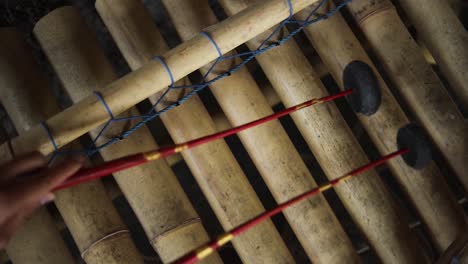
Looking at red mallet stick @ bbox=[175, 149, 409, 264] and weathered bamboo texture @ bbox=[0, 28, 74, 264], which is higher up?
weathered bamboo texture @ bbox=[0, 28, 74, 264]

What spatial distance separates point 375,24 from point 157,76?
1051mm

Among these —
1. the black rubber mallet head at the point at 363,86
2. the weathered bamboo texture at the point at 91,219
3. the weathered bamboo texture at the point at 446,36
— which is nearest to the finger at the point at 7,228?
the weathered bamboo texture at the point at 91,219

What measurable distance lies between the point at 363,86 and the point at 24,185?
4.49 feet

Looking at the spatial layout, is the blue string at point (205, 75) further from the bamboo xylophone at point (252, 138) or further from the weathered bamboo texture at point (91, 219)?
the weathered bamboo texture at point (91, 219)

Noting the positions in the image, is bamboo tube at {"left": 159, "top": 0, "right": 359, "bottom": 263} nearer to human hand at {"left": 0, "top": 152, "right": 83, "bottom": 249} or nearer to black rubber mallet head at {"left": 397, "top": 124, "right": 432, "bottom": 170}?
black rubber mallet head at {"left": 397, "top": 124, "right": 432, "bottom": 170}

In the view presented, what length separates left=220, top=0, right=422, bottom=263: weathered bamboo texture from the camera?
72.7 inches

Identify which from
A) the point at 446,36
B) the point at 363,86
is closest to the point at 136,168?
the point at 363,86

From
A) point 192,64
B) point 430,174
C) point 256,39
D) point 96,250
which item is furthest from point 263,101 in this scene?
point 96,250

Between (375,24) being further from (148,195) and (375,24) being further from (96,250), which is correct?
(96,250)

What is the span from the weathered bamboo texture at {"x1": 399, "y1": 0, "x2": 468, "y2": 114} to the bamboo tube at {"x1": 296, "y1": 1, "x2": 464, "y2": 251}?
31 centimetres

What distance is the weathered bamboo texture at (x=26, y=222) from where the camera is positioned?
5.68ft

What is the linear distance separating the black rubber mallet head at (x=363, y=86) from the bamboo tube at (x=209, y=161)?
617mm

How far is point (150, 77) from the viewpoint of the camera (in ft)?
5.21

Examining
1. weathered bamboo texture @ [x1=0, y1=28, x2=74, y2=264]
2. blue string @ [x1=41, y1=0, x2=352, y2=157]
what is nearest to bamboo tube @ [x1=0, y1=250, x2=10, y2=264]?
weathered bamboo texture @ [x1=0, y1=28, x2=74, y2=264]
